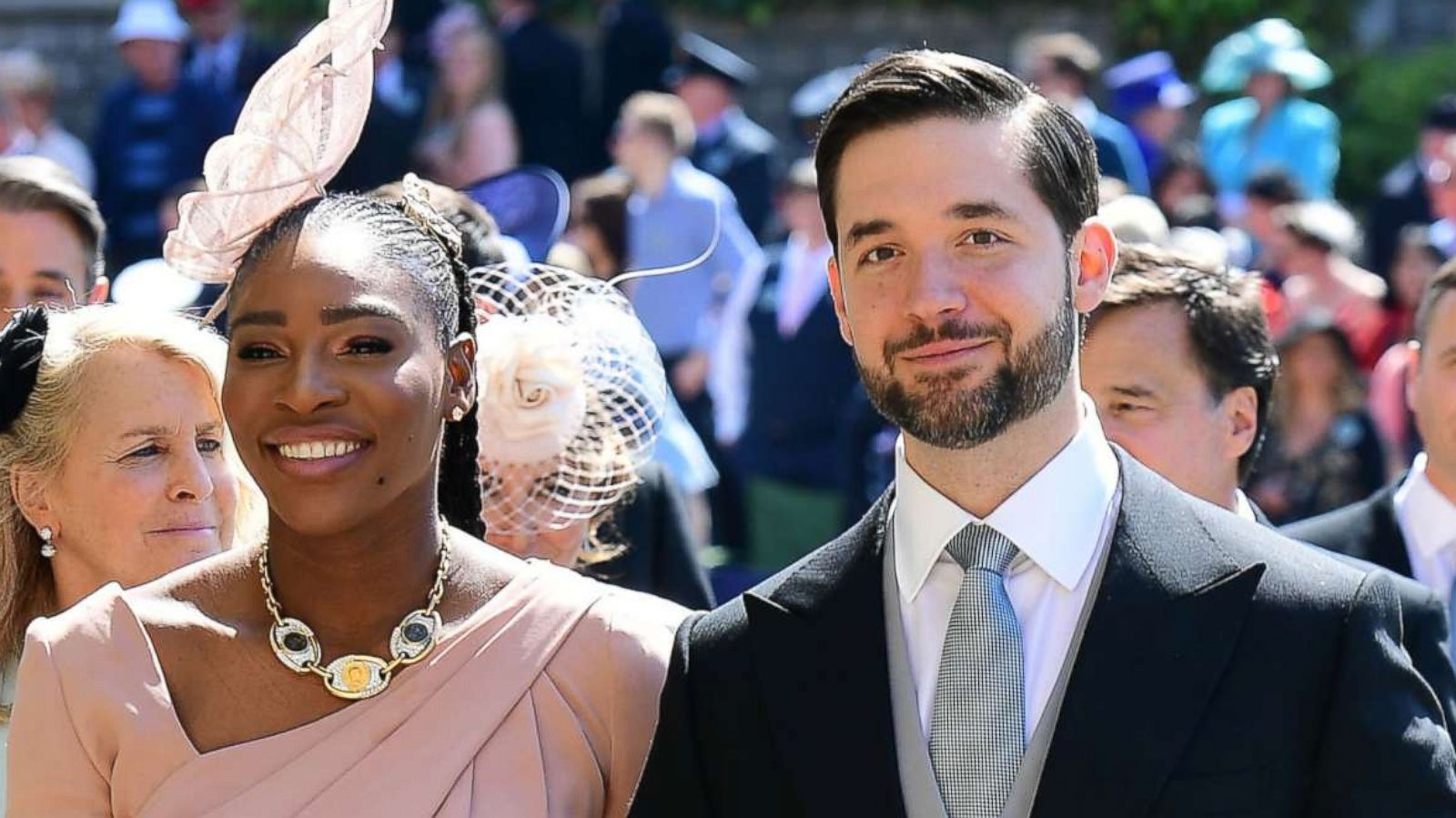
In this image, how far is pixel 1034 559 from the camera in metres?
3.01

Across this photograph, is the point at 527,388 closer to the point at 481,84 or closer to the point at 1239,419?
the point at 1239,419

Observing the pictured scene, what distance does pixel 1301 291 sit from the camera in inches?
408

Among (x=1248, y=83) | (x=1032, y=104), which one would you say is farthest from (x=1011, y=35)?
(x=1032, y=104)

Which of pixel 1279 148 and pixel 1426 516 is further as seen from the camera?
pixel 1279 148

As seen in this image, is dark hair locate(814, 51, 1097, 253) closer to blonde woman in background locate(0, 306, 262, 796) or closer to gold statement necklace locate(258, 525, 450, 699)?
gold statement necklace locate(258, 525, 450, 699)

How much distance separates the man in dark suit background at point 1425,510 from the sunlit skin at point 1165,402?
12.6 inches

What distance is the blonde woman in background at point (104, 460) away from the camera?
3.91 m

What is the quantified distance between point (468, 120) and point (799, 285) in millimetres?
2451

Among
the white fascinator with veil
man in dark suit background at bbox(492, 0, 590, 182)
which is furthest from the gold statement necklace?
man in dark suit background at bbox(492, 0, 590, 182)

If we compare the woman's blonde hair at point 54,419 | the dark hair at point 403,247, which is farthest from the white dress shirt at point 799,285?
the dark hair at point 403,247

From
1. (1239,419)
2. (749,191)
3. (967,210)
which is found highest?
(967,210)

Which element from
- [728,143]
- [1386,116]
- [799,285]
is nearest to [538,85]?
[728,143]

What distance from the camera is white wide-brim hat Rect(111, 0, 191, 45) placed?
12.9 meters

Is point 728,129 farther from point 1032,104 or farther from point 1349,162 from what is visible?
point 1032,104
